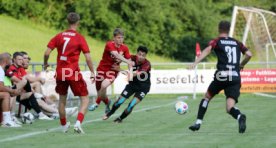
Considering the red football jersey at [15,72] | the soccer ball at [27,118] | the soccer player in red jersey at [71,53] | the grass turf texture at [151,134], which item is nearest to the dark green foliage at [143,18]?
the red football jersey at [15,72]

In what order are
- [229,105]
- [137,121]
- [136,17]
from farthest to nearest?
[136,17] → [137,121] → [229,105]

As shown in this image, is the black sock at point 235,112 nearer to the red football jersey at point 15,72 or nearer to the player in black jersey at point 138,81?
the player in black jersey at point 138,81

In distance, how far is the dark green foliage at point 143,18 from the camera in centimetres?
5812

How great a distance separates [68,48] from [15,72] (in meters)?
3.75

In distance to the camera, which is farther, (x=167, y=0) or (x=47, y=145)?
(x=167, y=0)

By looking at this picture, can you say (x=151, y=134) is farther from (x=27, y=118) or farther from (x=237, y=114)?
(x=27, y=118)

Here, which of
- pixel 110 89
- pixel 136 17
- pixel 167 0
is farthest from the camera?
pixel 167 0

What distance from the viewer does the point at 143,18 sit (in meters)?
62.1

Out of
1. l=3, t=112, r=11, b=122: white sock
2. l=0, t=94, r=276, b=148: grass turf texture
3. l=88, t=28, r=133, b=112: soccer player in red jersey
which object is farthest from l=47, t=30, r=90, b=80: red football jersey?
l=88, t=28, r=133, b=112: soccer player in red jersey

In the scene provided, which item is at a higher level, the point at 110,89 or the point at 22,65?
the point at 22,65

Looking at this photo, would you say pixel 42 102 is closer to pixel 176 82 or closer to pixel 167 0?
A: pixel 176 82

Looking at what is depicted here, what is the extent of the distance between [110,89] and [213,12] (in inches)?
1677

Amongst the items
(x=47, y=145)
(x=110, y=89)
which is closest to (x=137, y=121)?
(x=47, y=145)

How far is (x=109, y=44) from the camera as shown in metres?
17.0
